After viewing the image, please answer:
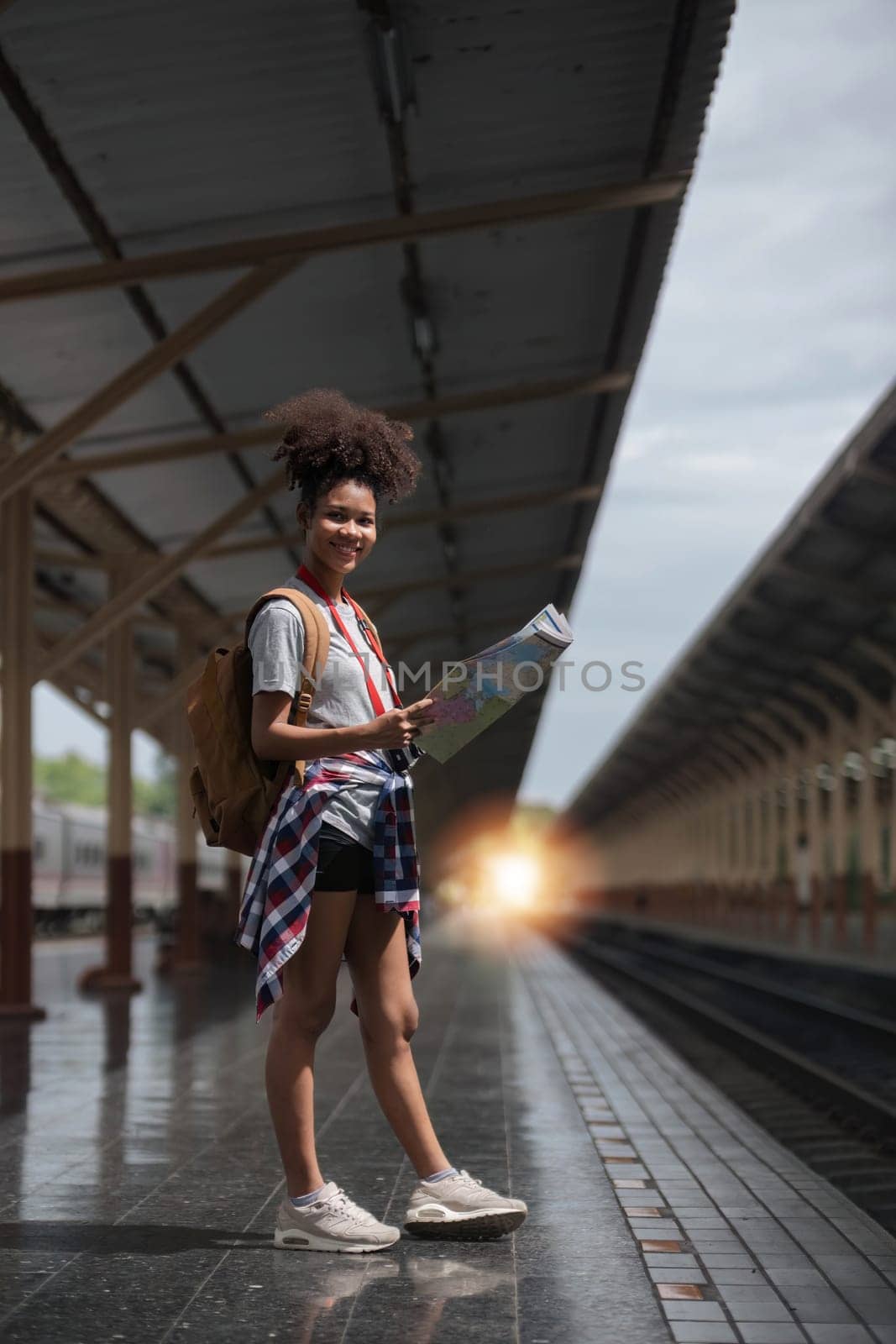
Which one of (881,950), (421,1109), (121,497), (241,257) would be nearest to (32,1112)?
(421,1109)

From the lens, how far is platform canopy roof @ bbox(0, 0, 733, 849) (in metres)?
8.26

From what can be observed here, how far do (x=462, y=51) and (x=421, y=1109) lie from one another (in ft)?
19.9

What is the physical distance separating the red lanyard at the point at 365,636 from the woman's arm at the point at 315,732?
21 cm

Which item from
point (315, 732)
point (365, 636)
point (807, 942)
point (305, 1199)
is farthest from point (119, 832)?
point (807, 942)

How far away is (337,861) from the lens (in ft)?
13.7

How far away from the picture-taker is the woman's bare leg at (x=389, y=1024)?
4.28 meters

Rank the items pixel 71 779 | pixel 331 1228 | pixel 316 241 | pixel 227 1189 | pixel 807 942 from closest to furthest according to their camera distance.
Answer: pixel 331 1228, pixel 227 1189, pixel 316 241, pixel 807 942, pixel 71 779

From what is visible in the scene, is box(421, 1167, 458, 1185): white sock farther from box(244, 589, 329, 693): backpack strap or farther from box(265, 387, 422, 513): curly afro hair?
box(265, 387, 422, 513): curly afro hair

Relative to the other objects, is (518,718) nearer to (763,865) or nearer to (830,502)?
(763,865)

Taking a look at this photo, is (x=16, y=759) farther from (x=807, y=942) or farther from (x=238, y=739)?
(x=807, y=942)

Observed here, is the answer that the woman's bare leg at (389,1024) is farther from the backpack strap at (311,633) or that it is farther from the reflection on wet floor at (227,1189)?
the backpack strap at (311,633)

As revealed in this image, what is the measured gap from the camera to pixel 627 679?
8.23 metres

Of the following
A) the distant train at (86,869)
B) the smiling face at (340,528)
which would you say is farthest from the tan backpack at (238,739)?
the distant train at (86,869)

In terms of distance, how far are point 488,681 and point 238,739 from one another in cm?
69
